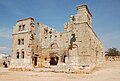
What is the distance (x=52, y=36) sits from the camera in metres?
24.6

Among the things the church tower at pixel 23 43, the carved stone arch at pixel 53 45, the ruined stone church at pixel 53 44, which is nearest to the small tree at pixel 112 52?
the ruined stone church at pixel 53 44

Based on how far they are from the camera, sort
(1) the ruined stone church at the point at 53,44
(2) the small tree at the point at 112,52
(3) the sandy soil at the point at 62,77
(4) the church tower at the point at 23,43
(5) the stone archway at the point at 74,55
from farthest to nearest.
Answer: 1. (2) the small tree at the point at 112,52
2. (4) the church tower at the point at 23,43
3. (1) the ruined stone church at the point at 53,44
4. (5) the stone archway at the point at 74,55
5. (3) the sandy soil at the point at 62,77

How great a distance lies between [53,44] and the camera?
79.0ft

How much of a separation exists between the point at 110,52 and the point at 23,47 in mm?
36886

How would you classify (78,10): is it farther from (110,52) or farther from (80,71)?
(110,52)

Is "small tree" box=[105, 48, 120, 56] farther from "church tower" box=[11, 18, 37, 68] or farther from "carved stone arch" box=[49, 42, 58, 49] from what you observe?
"church tower" box=[11, 18, 37, 68]

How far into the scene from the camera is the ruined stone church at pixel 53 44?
17500mm

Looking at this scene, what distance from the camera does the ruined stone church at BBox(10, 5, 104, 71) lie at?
17500mm

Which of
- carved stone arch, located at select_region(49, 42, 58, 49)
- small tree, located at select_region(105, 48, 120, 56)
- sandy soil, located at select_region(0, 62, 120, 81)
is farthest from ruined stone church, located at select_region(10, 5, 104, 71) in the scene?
small tree, located at select_region(105, 48, 120, 56)

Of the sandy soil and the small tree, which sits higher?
the small tree

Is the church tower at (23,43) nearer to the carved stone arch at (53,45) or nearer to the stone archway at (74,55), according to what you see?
the carved stone arch at (53,45)

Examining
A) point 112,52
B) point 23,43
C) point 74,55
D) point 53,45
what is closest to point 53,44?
point 53,45

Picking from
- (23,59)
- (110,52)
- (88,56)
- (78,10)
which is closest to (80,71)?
(88,56)

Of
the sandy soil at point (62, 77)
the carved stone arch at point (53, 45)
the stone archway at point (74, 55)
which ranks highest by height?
the carved stone arch at point (53, 45)
